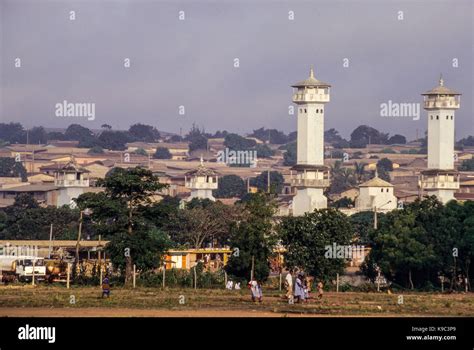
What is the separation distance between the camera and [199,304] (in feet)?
149

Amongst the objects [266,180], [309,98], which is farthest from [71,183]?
[266,180]

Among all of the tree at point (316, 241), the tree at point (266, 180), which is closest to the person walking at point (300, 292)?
the tree at point (316, 241)

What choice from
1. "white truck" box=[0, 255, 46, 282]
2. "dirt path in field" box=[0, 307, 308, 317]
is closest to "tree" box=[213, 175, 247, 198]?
"white truck" box=[0, 255, 46, 282]

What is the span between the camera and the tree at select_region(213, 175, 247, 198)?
170m

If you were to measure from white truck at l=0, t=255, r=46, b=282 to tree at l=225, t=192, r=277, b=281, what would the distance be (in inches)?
262

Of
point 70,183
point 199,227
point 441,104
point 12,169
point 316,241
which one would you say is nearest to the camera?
point 316,241

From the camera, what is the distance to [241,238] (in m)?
61.2

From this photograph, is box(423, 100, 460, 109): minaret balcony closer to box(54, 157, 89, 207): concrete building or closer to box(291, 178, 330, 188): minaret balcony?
box(291, 178, 330, 188): minaret balcony

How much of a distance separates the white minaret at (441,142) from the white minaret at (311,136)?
23.9 ft

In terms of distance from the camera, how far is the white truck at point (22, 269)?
200 ft

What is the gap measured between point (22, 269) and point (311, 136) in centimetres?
5380

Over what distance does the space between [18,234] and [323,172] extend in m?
28.4

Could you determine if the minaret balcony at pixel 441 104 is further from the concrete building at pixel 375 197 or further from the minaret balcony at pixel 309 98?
the concrete building at pixel 375 197

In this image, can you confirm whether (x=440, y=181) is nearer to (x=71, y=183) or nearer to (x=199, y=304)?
(x=71, y=183)
